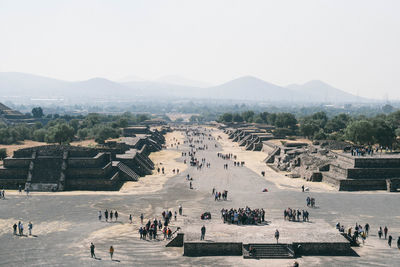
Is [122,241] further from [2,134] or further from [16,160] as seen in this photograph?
[2,134]

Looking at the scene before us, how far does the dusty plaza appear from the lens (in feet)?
84.5

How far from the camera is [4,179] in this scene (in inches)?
1825

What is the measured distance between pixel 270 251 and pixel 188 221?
7636mm

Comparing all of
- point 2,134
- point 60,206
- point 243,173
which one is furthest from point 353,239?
point 2,134

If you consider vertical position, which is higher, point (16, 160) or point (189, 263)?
point (16, 160)

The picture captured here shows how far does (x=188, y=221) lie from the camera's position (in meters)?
31.2

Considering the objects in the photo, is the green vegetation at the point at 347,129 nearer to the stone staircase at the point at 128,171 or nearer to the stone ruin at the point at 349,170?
the stone ruin at the point at 349,170

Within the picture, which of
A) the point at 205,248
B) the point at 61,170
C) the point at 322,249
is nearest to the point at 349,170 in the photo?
the point at 322,249

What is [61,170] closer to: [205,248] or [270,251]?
[205,248]

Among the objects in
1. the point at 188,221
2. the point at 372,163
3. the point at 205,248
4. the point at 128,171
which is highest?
the point at 372,163

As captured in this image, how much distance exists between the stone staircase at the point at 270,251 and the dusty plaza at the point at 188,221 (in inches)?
8.4

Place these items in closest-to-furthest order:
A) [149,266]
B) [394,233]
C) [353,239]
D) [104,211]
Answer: [149,266] → [353,239] → [394,233] → [104,211]

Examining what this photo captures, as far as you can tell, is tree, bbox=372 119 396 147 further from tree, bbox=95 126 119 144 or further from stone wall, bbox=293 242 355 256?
tree, bbox=95 126 119 144

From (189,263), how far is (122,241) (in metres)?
6.45
